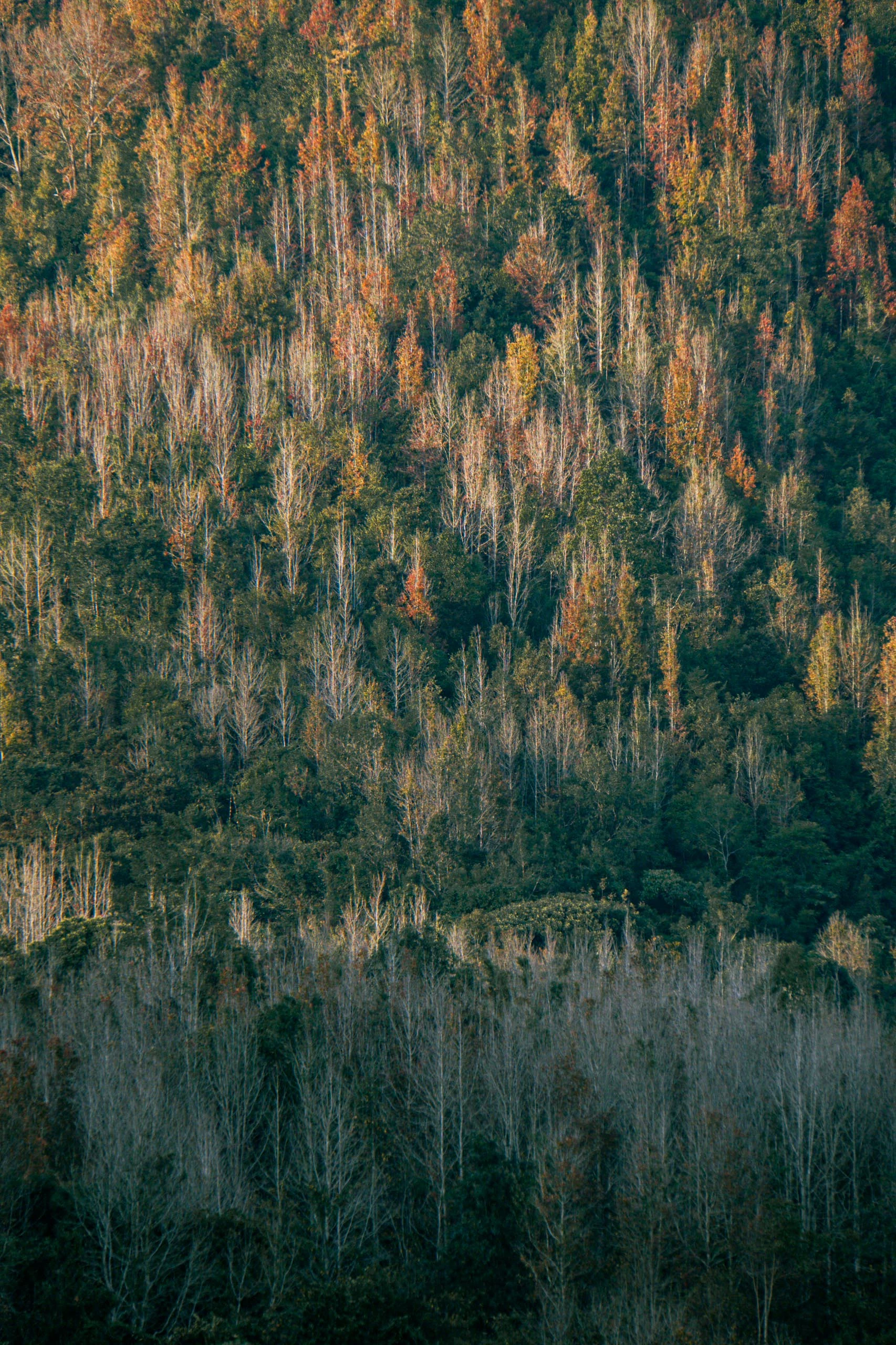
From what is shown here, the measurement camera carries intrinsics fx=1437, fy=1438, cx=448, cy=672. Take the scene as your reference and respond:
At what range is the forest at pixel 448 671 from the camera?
2345 centimetres

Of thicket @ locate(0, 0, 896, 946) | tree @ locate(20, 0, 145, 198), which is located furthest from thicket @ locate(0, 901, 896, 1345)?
tree @ locate(20, 0, 145, 198)

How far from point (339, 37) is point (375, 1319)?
295 feet

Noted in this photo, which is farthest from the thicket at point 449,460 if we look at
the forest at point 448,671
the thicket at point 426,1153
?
the thicket at point 426,1153

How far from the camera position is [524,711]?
55781mm

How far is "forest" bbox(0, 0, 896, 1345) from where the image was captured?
23453 mm

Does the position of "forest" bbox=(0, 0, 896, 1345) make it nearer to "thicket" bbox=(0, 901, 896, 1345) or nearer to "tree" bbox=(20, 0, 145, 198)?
"thicket" bbox=(0, 901, 896, 1345)

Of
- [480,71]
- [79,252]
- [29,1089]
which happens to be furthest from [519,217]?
[29,1089]

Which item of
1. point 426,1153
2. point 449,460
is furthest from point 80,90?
point 426,1153

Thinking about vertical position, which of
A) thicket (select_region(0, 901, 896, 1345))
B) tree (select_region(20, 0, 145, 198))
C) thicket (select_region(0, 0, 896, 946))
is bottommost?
thicket (select_region(0, 901, 896, 1345))

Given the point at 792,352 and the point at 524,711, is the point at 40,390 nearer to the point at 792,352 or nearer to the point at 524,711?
the point at 524,711

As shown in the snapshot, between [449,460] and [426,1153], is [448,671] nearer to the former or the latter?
[449,460]

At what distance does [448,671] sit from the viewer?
193 feet

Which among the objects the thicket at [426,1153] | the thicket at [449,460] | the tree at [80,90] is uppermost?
the tree at [80,90]

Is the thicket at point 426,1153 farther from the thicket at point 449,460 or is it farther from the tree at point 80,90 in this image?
the tree at point 80,90
